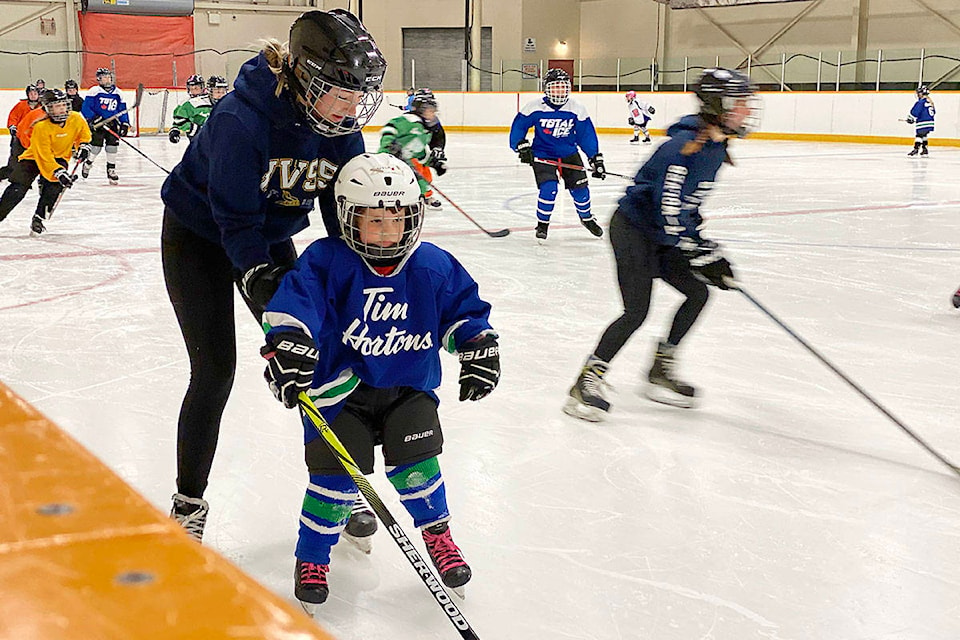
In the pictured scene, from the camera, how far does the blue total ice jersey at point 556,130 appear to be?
6.95 meters

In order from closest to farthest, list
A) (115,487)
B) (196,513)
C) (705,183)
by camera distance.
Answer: (115,487) → (196,513) → (705,183)

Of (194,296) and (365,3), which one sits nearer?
(194,296)

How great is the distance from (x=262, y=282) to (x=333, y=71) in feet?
1.31

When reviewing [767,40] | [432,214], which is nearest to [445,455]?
[432,214]

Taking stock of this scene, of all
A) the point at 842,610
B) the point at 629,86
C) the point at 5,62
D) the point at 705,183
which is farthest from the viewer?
the point at 629,86

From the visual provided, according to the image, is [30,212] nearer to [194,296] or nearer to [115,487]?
[194,296]

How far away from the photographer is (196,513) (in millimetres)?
2061

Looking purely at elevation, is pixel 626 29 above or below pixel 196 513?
above

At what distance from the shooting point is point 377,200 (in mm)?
1722

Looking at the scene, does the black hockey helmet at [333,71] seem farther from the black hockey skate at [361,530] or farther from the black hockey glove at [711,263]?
the black hockey glove at [711,263]

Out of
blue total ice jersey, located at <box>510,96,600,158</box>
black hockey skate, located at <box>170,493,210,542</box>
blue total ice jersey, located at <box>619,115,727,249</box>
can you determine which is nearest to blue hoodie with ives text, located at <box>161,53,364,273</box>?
black hockey skate, located at <box>170,493,210,542</box>

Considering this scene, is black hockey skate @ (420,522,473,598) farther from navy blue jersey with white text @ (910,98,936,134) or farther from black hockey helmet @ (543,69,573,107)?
navy blue jersey with white text @ (910,98,936,134)

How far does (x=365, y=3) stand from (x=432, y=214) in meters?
16.8

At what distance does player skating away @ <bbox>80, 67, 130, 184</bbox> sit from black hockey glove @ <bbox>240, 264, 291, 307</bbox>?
9.24 m
